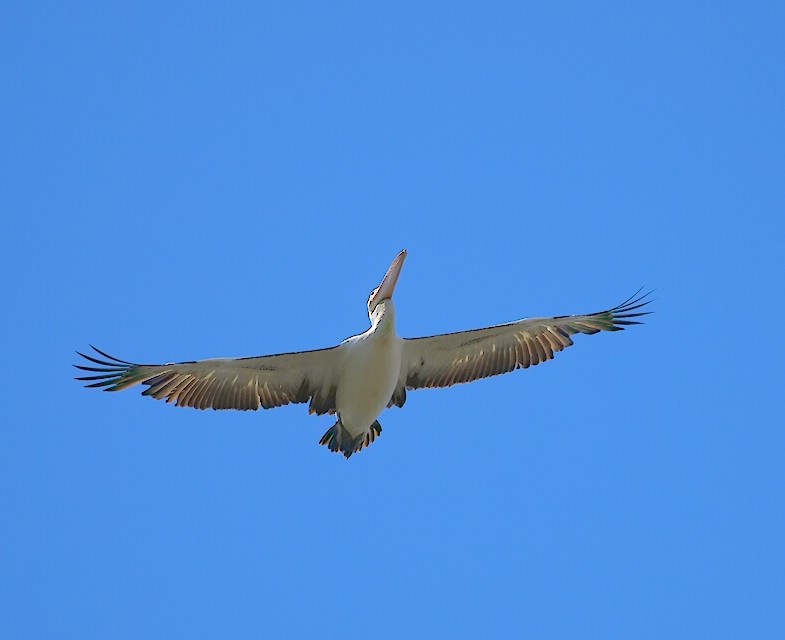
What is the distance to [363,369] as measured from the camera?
555 inches

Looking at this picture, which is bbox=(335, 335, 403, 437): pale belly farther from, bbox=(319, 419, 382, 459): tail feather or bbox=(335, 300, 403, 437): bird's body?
bbox=(319, 419, 382, 459): tail feather

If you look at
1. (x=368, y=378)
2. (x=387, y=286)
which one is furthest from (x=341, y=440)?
(x=387, y=286)

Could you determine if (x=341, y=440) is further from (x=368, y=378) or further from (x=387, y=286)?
(x=387, y=286)

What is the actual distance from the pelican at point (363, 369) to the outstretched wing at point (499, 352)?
0.4 inches

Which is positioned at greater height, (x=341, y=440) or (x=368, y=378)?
(x=368, y=378)

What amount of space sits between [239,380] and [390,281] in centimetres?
185

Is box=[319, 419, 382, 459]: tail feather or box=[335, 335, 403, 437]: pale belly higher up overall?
box=[335, 335, 403, 437]: pale belly

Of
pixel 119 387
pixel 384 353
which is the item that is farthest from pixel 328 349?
pixel 119 387

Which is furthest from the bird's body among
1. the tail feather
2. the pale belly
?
the tail feather

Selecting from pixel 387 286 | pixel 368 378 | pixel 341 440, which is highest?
pixel 387 286

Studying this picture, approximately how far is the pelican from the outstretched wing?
0.01 metres

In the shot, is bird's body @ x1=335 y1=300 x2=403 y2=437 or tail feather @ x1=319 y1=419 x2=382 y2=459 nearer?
bird's body @ x1=335 y1=300 x2=403 y2=437

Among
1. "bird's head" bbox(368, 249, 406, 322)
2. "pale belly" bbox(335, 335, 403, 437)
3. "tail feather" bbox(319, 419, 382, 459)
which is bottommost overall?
"tail feather" bbox(319, 419, 382, 459)

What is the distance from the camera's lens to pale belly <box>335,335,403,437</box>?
46.1ft
